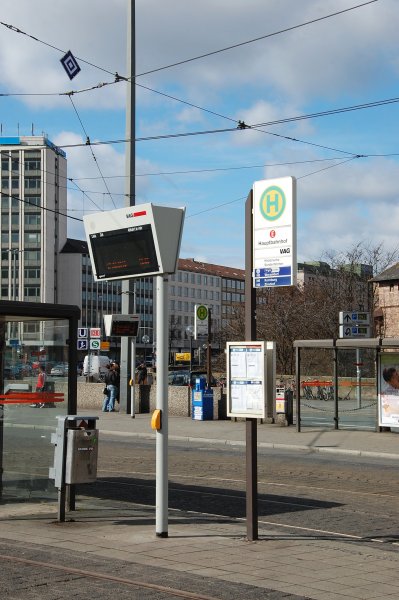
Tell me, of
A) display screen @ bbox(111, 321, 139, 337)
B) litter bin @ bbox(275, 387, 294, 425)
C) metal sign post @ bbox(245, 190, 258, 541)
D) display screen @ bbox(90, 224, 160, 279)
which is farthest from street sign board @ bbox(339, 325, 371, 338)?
metal sign post @ bbox(245, 190, 258, 541)

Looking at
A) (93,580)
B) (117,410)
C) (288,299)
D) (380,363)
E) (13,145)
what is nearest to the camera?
(93,580)

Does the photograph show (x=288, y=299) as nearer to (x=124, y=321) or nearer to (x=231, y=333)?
(x=231, y=333)

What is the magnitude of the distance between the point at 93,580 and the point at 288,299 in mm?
56673

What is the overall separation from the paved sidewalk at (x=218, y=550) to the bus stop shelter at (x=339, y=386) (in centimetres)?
1301

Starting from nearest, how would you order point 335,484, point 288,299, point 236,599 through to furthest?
point 236,599 < point 335,484 < point 288,299

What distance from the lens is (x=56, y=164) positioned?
424 ft

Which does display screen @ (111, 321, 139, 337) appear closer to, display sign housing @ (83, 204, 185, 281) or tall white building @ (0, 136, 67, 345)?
display sign housing @ (83, 204, 185, 281)

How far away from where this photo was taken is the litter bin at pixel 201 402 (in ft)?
99.5

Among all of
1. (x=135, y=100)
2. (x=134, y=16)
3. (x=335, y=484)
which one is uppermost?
(x=134, y=16)

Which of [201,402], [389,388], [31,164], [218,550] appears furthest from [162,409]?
[31,164]

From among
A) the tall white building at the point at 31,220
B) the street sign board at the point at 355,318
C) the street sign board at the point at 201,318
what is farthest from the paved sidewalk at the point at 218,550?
the tall white building at the point at 31,220

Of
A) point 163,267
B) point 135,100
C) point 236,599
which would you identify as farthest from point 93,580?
point 135,100

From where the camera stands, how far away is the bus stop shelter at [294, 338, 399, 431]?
81.5 feet

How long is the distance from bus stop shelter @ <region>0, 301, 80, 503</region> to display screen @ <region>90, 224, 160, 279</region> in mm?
1329
